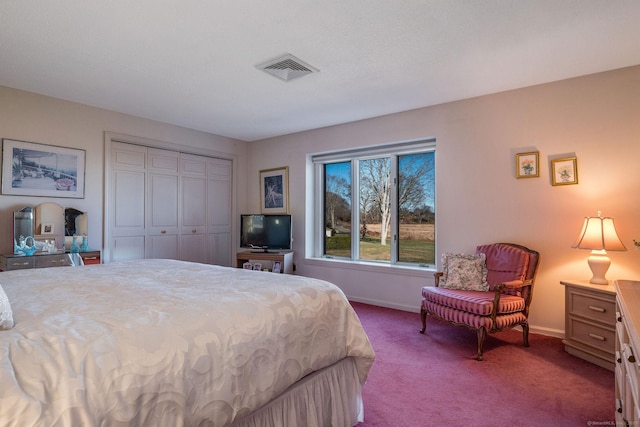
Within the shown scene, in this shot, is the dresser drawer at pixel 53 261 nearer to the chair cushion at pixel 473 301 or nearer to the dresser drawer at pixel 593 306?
the chair cushion at pixel 473 301

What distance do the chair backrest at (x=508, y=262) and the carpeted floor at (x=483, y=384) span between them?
23.5 inches

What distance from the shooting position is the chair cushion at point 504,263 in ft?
10.8

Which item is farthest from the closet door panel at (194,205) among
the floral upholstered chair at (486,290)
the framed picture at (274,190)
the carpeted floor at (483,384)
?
the floral upholstered chair at (486,290)

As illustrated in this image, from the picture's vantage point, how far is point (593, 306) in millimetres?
2682

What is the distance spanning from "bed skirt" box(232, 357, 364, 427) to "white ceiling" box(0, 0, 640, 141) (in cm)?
221

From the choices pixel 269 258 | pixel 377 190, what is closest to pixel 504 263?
pixel 377 190

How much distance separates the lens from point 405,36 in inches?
100

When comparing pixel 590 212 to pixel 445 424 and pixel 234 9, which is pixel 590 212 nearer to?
pixel 445 424

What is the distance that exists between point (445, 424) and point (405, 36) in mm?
2592

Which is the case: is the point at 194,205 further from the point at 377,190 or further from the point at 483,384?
the point at 483,384

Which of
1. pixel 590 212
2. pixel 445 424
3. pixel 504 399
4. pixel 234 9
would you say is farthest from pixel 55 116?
pixel 590 212

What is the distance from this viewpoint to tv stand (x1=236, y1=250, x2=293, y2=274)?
509cm

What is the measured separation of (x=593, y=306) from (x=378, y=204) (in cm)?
271

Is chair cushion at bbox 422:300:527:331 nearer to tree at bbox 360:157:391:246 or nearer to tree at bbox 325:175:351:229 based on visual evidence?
tree at bbox 360:157:391:246
